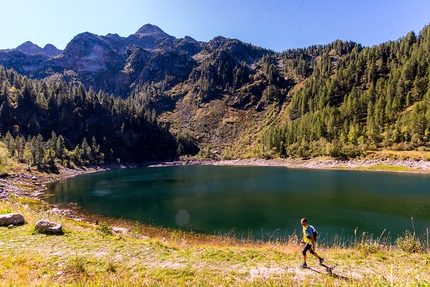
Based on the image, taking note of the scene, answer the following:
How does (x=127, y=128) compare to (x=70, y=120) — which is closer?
(x=70, y=120)

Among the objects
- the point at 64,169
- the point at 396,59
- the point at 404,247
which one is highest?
the point at 396,59

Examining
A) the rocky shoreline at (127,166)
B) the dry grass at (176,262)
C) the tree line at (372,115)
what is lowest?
the rocky shoreline at (127,166)

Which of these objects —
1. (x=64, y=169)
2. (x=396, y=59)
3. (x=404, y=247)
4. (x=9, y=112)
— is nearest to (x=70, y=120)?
(x=9, y=112)

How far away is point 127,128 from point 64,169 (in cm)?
8594

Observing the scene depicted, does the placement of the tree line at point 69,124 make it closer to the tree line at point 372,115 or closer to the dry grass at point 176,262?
the tree line at point 372,115

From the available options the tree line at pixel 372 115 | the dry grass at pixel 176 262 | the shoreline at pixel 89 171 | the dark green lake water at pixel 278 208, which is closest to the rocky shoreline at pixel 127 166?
the shoreline at pixel 89 171

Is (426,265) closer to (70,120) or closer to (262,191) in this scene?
(262,191)

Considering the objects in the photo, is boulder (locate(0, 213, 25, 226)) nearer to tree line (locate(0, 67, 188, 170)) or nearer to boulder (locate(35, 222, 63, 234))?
boulder (locate(35, 222, 63, 234))

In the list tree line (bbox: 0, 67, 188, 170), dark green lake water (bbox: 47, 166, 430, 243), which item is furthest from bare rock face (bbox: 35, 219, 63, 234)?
tree line (bbox: 0, 67, 188, 170)

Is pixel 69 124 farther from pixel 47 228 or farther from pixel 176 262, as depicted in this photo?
pixel 176 262

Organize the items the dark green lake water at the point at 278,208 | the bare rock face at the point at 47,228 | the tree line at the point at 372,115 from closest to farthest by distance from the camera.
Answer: the bare rock face at the point at 47,228 → the dark green lake water at the point at 278,208 → the tree line at the point at 372,115

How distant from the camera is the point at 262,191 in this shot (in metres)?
58.0

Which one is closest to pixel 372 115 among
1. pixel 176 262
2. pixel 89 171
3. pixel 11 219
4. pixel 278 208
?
pixel 278 208

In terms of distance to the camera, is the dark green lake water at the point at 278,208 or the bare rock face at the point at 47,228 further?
the dark green lake water at the point at 278,208
